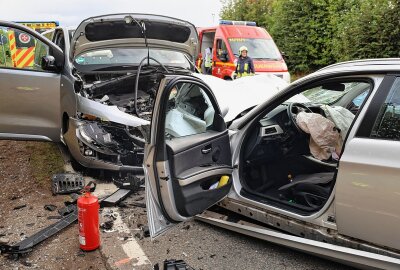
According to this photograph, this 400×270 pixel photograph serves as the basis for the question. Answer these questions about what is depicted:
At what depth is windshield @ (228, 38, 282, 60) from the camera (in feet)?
37.8

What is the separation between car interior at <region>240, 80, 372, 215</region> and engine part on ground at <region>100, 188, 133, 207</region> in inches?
57.3

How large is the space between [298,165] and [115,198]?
6.32 ft

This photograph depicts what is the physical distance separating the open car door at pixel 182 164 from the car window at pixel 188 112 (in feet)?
0.04

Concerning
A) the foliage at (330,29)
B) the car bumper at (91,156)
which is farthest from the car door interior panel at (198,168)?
the foliage at (330,29)

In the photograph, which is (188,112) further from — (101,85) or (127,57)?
(127,57)

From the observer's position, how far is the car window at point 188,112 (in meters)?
3.23

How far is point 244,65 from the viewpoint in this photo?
33.7 ft

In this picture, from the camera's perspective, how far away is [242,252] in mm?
3271

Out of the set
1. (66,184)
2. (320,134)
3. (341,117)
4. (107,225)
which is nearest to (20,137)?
(66,184)

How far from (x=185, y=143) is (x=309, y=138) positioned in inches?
55.3

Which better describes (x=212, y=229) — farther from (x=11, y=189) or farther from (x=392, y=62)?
(x=11, y=189)

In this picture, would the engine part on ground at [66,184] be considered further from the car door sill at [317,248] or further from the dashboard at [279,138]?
the dashboard at [279,138]

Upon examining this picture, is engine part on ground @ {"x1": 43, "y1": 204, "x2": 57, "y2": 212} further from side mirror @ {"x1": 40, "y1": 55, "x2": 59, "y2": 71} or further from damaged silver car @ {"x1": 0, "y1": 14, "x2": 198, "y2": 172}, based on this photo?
side mirror @ {"x1": 40, "y1": 55, "x2": 59, "y2": 71}

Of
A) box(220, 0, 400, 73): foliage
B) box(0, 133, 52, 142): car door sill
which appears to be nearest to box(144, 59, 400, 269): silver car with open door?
box(0, 133, 52, 142): car door sill
